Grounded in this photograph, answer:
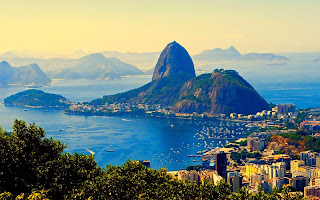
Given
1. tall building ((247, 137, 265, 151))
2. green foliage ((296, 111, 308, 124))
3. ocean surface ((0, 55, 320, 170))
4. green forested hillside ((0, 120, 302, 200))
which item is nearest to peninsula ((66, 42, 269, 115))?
ocean surface ((0, 55, 320, 170))

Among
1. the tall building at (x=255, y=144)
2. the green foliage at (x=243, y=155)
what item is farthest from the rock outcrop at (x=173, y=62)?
the green foliage at (x=243, y=155)

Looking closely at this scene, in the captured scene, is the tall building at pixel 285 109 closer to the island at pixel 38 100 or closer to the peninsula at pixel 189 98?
the peninsula at pixel 189 98

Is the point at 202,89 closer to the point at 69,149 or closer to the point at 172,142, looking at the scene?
the point at 172,142

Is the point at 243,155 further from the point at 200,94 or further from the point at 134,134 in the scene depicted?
the point at 200,94

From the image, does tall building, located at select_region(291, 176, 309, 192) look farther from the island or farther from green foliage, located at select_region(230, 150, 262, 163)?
the island

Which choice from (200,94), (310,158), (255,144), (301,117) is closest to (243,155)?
(255,144)
